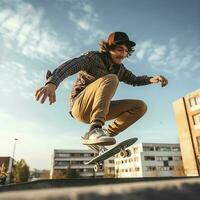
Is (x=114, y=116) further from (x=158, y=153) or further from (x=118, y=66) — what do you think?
(x=158, y=153)

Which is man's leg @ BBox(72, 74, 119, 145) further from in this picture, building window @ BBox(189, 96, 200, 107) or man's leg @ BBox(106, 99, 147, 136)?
building window @ BBox(189, 96, 200, 107)

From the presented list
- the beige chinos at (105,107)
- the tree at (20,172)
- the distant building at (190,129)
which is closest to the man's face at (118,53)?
the beige chinos at (105,107)

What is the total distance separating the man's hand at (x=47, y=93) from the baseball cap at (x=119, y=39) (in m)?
1.33

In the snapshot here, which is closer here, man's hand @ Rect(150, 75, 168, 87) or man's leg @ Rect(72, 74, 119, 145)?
man's leg @ Rect(72, 74, 119, 145)

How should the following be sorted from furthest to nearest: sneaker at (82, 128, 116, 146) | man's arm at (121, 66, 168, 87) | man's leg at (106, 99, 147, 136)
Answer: man's arm at (121, 66, 168, 87), man's leg at (106, 99, 147, 136), sneaker at (82, 128, 116, 146)

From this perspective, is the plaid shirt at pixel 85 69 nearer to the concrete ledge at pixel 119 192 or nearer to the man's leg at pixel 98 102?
the man's leg at pixel 98 102

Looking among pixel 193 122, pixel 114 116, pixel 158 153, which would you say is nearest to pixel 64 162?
pixel 158 153

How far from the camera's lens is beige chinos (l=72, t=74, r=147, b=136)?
10.0 feet

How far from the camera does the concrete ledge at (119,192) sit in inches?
32.8

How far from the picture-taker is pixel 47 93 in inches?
104

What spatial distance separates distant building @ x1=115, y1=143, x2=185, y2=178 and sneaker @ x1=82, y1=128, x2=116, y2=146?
68941mm

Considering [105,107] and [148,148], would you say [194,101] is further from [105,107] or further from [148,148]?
[148,148]

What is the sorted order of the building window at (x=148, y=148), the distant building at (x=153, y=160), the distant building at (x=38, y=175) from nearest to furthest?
the distant building at (x=153, y=160) < the building window at (x=148, y=148) < the distant building at (x=38, y=175)

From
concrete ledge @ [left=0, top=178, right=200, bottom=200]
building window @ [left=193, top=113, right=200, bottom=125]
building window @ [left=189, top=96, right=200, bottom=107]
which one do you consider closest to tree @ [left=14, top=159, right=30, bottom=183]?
building window @ [left=193, top=113, right=200, bottom=125]
